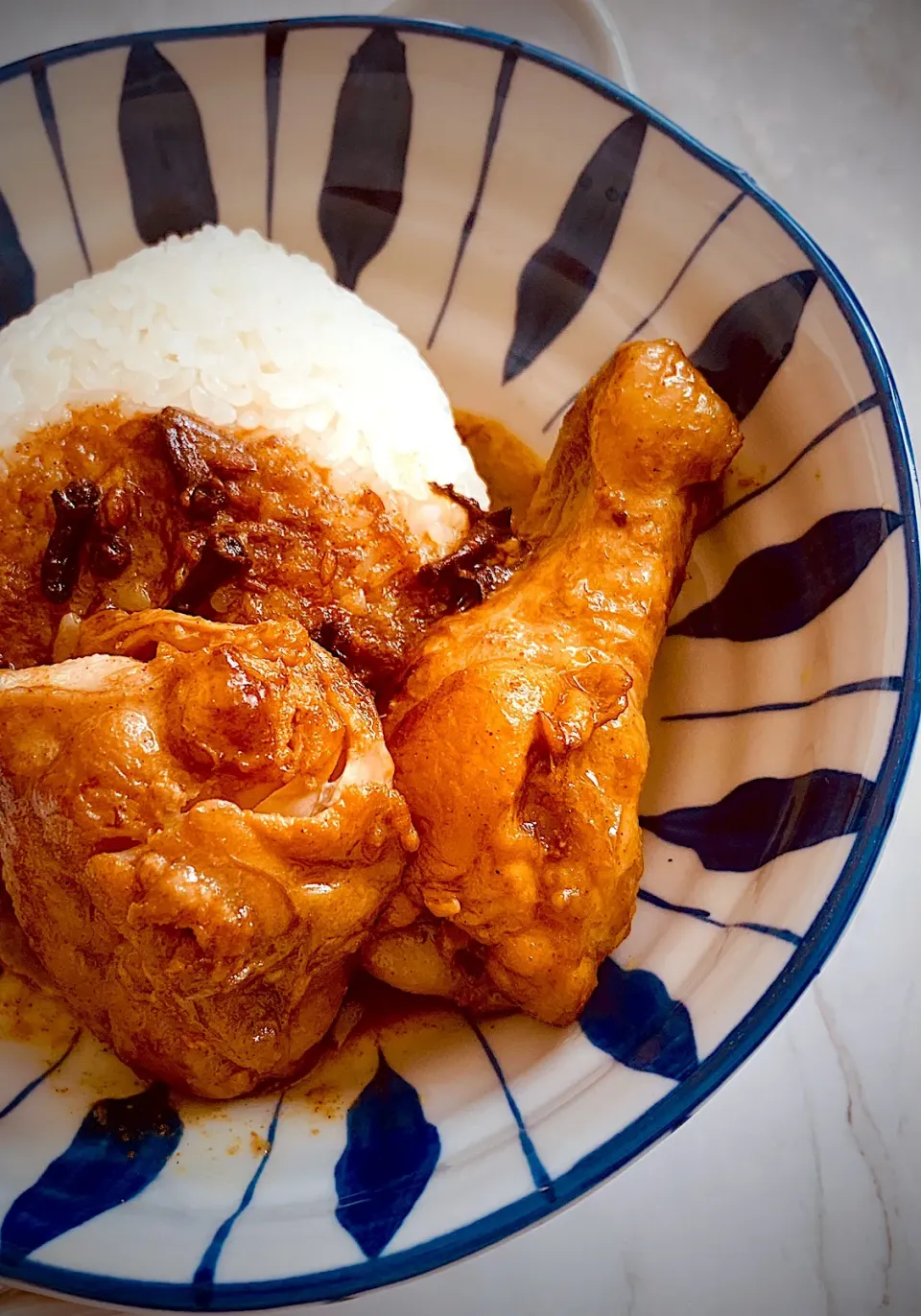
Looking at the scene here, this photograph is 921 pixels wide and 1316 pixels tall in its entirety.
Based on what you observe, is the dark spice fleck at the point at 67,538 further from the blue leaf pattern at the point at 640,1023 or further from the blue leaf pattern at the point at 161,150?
the blue leaf pattern at the point at 640,1023

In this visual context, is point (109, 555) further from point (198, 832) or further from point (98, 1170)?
point (98, 1170)

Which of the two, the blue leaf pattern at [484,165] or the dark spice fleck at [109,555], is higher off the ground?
the blue leaf pattern at [484,165]

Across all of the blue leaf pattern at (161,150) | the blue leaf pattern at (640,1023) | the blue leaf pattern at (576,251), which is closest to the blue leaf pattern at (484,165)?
the blue leaf pattern at (576,251)

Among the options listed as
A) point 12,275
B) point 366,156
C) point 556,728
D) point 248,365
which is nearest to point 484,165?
point 366,156

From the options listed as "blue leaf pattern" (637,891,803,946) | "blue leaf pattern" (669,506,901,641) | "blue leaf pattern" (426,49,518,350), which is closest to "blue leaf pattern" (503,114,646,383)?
"blue leaf pattern" (426,49,518,350)

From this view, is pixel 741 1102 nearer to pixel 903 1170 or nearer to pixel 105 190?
pixel 903 1170

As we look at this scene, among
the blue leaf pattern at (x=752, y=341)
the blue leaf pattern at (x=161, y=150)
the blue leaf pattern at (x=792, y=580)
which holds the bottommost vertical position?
the blue leaf pattern at (x=792, y=580)
